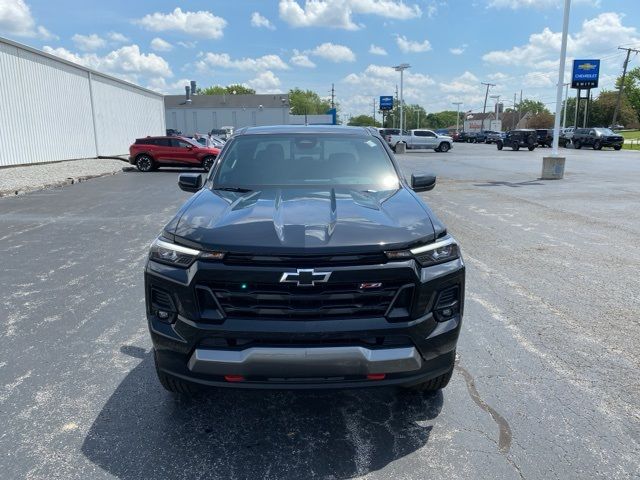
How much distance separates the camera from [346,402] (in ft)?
11.0

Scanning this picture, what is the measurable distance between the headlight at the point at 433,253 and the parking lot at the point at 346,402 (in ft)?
2.74

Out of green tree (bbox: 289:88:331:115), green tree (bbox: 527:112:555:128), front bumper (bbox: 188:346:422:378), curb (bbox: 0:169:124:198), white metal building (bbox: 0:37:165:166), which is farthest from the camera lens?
green tree (bbox: 289:88:331:115)

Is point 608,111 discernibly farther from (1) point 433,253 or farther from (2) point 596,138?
(1) point 433,253

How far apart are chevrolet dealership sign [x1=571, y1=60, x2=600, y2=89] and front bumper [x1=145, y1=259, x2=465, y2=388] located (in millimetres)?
64395

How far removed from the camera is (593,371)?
12.3 ft

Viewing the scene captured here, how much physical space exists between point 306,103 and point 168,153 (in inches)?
4489

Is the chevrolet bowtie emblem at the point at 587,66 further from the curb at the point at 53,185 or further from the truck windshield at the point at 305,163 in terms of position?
the truck windshield at the point at 305,163

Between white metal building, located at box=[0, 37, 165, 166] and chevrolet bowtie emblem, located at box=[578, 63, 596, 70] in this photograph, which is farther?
chevrolet bowtie emblem, located at box=[578, 63, 596, 70]

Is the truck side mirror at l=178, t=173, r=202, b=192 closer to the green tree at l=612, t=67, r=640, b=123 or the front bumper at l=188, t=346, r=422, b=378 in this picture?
the front bumper at l=188, t=346, r=422, b=378

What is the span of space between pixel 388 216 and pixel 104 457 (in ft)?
6.87

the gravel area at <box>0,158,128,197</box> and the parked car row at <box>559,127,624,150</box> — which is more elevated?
the parked car row at <box>559,127,624,150</box>

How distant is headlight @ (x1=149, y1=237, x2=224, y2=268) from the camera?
8.96ft

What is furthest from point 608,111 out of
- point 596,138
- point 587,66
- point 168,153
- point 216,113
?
point 168,153

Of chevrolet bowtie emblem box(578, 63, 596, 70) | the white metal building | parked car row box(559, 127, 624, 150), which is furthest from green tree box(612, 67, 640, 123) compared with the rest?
the white metal building
